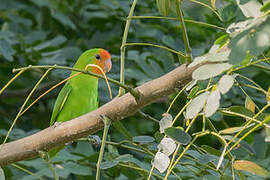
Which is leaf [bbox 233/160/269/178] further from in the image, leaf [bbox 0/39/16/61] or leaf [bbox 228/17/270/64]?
leaf [bbox 0/39/16/61]

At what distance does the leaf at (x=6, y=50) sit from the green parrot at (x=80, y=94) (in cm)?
32

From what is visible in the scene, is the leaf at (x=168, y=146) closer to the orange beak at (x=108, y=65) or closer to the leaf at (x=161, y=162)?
the leaf at (x=161, y=162)

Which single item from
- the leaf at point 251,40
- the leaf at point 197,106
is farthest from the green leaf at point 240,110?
the leaf at point 251,40

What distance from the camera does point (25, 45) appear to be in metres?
2.41

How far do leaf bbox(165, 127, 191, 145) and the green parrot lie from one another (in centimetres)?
134

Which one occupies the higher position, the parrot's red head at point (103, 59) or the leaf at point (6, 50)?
the leaf at point (6, 50)

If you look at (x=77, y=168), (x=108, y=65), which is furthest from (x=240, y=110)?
(x=108, y=65)

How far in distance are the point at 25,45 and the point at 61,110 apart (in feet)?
1.51

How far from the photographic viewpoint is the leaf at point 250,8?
711 millimetres

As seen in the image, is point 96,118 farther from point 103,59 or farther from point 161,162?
point 103,59

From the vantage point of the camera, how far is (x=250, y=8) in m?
0.72

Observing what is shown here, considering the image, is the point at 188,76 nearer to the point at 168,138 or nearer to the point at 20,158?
the point at 168,138

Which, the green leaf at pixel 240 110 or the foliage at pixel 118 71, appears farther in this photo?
the foliage at pixel 118 71

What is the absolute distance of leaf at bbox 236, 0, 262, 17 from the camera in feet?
2.33
